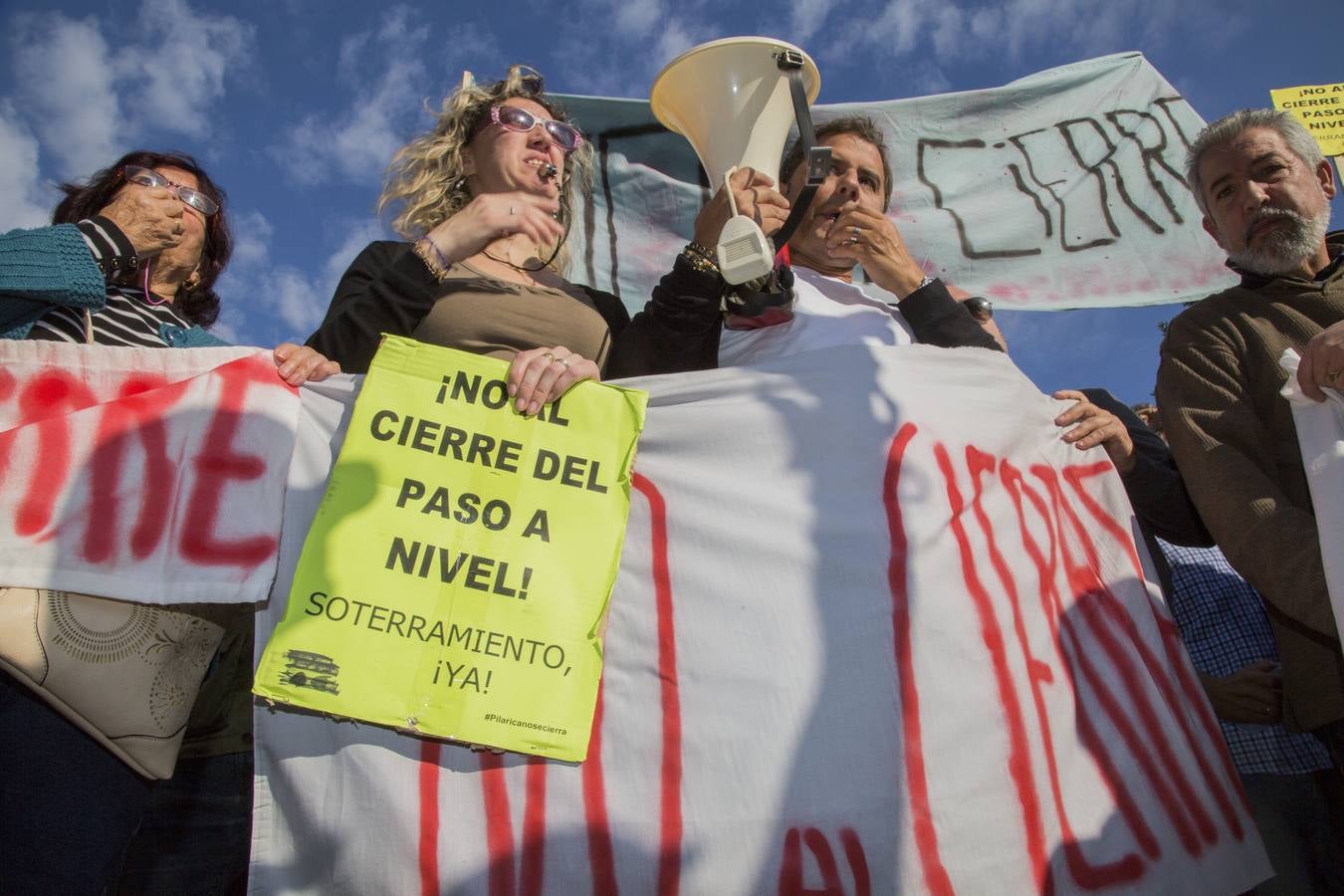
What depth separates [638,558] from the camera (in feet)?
5.37

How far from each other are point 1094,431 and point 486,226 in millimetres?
1445

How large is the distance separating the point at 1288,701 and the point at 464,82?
8.40 ft

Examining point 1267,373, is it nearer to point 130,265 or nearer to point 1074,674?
point 1074,674

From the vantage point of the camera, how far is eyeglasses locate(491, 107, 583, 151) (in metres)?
2.34

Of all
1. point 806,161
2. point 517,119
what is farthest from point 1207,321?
point 517,119

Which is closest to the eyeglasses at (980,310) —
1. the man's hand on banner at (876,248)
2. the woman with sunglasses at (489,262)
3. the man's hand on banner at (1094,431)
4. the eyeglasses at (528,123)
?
the man's hand on banner at (876,248)

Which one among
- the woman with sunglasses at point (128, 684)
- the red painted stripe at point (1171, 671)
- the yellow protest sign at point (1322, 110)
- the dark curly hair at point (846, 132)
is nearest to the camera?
the woman with sunglasses at point (128, 684)

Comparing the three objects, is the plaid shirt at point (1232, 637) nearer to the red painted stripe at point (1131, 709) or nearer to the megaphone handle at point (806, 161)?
the red painted stripe at point (1131, 709)

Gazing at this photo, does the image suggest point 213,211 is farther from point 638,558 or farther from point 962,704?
point 962,704

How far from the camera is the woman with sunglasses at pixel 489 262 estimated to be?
1.75m

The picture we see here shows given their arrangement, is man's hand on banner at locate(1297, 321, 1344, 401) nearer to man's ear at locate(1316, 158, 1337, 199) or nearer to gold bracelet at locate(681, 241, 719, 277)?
man's ear at locate(1316, 158, 1337, 199)

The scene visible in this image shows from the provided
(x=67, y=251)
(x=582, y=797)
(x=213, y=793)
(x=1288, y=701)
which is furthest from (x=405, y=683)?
(x=1288, y=701)

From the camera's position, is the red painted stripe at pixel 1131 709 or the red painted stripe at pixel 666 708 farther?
the red painted stripe at pixel 1131 709

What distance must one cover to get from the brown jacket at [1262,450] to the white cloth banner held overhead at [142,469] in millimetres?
1851
